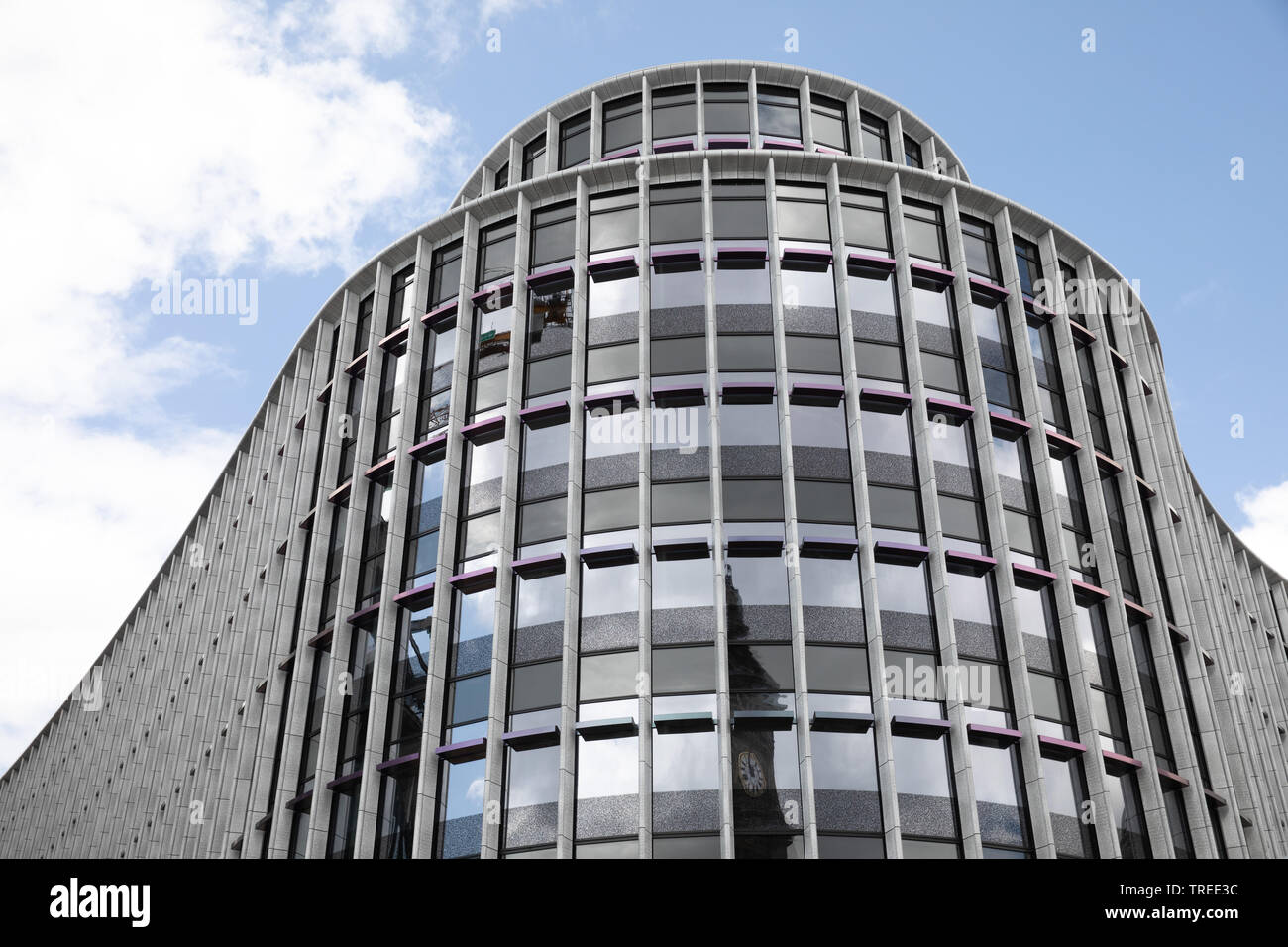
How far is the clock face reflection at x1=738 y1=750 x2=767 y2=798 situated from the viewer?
30406mm

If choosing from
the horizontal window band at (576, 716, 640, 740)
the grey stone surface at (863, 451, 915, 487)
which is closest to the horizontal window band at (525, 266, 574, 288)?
the grey stone surface at (863, 451, 915, 487)

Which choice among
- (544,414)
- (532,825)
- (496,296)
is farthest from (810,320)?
(532,825)

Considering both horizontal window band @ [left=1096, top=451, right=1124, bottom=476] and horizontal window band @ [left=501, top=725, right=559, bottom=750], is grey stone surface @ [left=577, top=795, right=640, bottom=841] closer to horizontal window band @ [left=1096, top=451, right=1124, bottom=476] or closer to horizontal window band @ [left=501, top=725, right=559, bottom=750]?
horizontal window band @ [left=501, top=725, right=559, bottom=750]

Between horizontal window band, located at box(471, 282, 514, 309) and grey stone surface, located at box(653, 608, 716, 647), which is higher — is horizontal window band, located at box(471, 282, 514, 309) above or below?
above

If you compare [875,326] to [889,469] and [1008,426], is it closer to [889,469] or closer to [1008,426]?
[889,469]

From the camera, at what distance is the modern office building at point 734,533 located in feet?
103

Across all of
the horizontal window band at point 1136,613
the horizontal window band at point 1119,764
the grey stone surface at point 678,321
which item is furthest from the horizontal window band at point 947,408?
the horizontal window band at point 1119,764

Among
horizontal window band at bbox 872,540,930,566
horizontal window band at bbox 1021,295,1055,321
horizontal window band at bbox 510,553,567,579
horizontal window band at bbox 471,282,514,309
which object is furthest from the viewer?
horizontal window band at bbox 1021,295,1055,321

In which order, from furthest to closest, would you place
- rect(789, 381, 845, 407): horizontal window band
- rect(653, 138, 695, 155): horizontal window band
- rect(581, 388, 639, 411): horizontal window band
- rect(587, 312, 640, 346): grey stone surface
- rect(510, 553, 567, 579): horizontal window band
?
rect(653, 138, 695, 155): horizontal window band, rect(587, 312, 640, 346): grey stone surface, rect(581, 388, 639, 411): horizontal window band, rect(789, 381, 845, 407): horizontal window band, rect(510, 553, 567, 579): horizontal window band

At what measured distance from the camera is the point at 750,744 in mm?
30969

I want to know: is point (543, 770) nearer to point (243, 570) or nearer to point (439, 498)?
point (439, 498)

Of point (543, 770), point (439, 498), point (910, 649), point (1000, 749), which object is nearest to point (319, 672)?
point (439, 498)

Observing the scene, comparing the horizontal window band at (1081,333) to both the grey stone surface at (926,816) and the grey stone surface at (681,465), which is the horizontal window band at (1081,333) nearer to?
the grey stone surface at (681,465)

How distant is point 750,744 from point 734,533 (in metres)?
6.62
